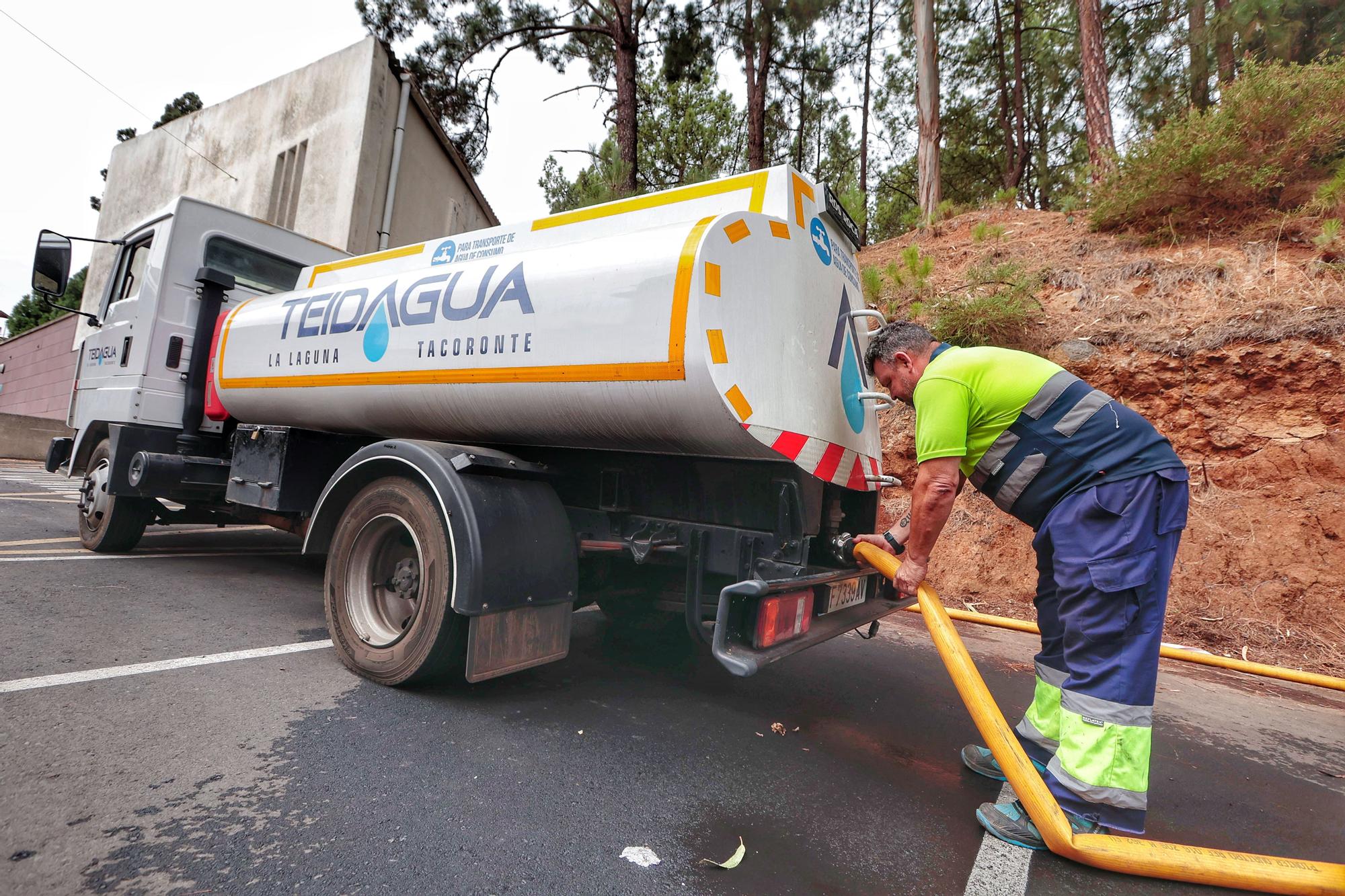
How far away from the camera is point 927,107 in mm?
11484

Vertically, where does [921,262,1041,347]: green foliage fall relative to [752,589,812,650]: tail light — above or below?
above

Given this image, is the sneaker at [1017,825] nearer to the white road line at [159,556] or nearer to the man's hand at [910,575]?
the man's hand at [910,575]

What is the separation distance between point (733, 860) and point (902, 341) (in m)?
1.94

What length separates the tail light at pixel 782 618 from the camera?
246cm

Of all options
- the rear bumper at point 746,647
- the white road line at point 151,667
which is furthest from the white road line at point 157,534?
the rear bumper at point 746,647

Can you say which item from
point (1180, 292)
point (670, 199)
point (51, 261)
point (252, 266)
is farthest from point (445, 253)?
point (1180, 292)

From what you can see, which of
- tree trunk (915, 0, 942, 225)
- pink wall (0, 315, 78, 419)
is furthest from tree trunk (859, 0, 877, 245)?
pink wall (0, 315, 78, 419)

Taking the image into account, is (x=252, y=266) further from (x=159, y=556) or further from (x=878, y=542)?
(x=878, y=542)

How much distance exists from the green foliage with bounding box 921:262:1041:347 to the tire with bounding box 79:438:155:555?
7641 mm

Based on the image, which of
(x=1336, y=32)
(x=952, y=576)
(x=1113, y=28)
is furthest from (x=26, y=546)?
(x=1113, y=28)

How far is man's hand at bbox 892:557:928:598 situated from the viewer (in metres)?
2.54

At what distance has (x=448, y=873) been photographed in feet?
5.85

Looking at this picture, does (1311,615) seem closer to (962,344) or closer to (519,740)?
(962,344)

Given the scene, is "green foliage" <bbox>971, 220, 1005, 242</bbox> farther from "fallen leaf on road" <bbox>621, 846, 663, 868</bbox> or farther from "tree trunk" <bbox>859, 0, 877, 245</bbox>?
"fallen leaf on road" <bbox>621, 846, 663, 868</bbox>
